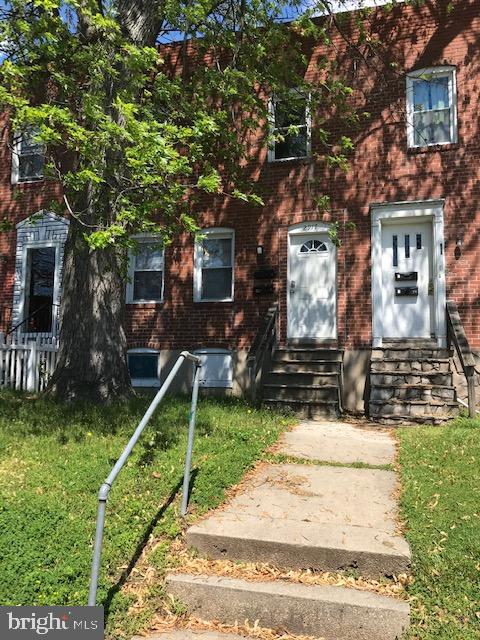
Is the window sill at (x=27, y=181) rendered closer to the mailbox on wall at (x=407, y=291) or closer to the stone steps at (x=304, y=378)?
the stone steps at (x=304, y=378)

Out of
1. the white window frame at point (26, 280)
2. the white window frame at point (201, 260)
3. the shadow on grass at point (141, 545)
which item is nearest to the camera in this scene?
the shadow on grass at point (141, 545)

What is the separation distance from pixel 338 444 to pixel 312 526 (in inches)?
109

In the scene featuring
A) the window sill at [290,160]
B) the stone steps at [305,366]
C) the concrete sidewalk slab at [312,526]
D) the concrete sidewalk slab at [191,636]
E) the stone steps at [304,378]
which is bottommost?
the concrete sidewalk slab at [191,636]

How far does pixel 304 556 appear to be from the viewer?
3.72 metres

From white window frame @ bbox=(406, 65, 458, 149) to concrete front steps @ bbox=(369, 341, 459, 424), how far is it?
3.65 meters

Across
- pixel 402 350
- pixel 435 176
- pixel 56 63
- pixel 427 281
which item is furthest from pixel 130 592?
pixel 435 176

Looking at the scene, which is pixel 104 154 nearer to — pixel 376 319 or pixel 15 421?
pixel 15 421

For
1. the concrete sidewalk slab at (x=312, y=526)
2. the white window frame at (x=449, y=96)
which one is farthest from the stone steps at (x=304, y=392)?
the white window frame at (x=449, y=96)

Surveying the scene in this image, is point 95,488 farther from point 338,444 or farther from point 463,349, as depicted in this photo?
point 463,349

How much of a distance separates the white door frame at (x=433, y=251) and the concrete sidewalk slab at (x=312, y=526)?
4.92 m

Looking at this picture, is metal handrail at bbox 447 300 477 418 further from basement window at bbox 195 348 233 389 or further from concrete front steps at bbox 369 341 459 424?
basement window at bbox 195 348 233 389

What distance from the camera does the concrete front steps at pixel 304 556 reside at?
3.26 m

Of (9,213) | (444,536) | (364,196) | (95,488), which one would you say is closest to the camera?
(444,536)

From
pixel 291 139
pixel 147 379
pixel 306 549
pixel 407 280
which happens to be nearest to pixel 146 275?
pixel 147 379
